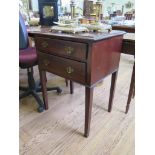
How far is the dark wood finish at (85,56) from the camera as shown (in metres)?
0.95

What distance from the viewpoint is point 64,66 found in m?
1.13

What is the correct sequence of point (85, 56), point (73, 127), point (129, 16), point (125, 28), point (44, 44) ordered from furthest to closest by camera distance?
1. point (129, 16)
2. point (125, 28)
3. point (73, 127)
4. point (44, 44)
5. point (85, 56)

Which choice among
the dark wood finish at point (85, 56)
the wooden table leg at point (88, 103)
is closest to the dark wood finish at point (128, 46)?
the dark wood finish at point (85, 56)

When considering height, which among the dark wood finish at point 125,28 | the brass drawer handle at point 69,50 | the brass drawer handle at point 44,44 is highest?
the dark wood finish at point 125,28

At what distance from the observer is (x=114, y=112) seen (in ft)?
5.18

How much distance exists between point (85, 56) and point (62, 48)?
0.21 metres

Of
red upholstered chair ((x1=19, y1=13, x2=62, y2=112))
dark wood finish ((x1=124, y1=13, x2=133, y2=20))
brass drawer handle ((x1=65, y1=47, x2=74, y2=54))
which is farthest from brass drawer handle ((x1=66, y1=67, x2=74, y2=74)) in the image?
dark wood finish ((x1=124, y1=13, x2=133, y2=20))

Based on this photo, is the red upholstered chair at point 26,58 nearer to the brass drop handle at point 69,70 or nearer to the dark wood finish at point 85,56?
the dark wood finish at point 85,56

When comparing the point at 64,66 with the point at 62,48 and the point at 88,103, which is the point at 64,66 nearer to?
the point at 62,48

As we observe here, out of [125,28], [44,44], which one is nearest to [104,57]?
[44,44]

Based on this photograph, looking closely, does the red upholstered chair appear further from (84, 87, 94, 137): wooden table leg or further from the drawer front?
(84, 87, 94, 137): wooden table leg

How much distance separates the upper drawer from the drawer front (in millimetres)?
41
